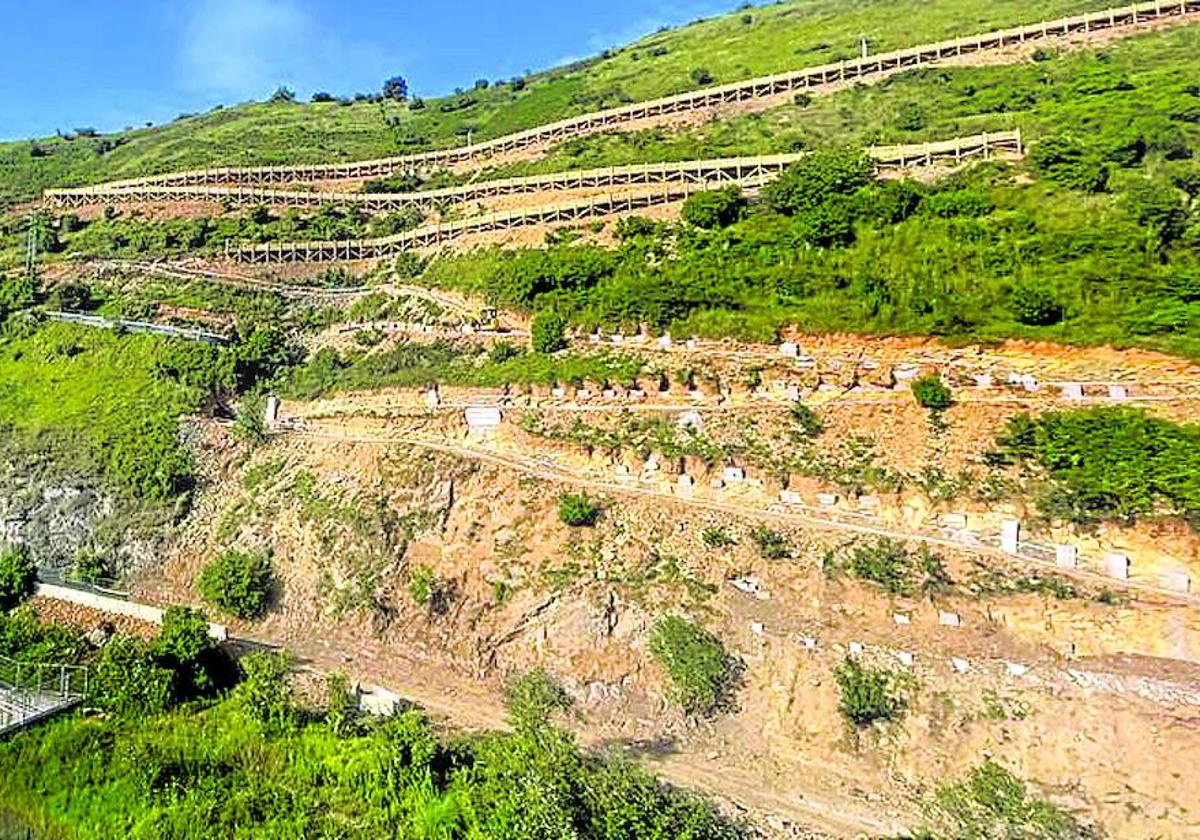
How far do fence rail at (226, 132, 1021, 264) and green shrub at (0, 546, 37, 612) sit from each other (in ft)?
88.9

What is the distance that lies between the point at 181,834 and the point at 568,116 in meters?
58.5

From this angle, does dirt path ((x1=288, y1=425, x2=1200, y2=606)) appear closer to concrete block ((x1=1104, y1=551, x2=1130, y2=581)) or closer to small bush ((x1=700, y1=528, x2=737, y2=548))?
concrete block ((x1=1104, y1=551, x2=1130, y2=581))

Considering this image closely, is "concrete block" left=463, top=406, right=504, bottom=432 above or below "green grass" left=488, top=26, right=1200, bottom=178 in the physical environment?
below

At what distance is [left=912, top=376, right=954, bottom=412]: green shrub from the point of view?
26.0 metres

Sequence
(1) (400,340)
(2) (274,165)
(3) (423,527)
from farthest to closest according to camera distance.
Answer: (2) (274,165), (1) (400,340), (3) (423,527)

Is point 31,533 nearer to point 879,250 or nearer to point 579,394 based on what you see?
point 579,394

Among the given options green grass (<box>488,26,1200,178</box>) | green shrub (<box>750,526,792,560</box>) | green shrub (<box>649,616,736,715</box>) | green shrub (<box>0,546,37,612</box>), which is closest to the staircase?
green shrub (<box>0,546,37,612</box>)

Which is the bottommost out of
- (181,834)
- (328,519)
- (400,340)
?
(181,834)

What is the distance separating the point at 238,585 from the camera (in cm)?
2762

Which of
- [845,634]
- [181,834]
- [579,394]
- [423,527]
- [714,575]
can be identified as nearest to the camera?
[181,834]

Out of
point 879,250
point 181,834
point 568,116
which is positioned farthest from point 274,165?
point 181,834

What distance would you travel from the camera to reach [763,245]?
35562mm

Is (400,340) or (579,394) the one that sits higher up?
(400,340)

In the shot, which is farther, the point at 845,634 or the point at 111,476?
the point at 111,476
